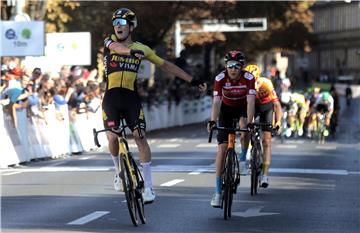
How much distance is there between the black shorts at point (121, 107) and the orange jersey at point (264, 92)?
486cm

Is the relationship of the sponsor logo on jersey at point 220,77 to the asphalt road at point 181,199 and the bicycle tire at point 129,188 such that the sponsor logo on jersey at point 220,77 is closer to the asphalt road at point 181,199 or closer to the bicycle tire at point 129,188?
the asphalt road at point 181,199

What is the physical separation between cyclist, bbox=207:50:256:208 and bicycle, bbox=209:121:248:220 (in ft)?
0.37

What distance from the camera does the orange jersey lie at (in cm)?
1611

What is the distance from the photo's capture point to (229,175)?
1258cm

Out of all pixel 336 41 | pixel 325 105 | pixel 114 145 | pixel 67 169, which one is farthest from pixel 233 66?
pixel 336 41

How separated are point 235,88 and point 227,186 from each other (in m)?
1.31

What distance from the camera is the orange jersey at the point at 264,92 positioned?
16.1 metres

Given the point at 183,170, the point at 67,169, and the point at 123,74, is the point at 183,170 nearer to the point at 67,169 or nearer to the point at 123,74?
the point at 67,169

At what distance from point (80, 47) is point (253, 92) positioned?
26373 mm

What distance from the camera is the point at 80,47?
128 ft

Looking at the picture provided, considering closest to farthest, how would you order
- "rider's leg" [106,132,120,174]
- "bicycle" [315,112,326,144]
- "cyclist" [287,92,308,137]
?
"rider's leg" [106,132,120,174] < "bicycle" [315,112,326,144] < "cyclist" [287,92,308,137]

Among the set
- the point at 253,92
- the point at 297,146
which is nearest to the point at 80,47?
the point at 297,146

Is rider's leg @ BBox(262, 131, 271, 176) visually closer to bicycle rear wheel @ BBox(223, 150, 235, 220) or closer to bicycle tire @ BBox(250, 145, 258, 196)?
bicycle tire @ BBox(250, 145, 258, 196)

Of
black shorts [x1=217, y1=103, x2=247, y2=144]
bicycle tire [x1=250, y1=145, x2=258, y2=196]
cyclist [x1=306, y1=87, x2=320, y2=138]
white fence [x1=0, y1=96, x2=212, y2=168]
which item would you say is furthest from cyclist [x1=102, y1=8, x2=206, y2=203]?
cyclist [x1=306, y1=87, x2=320, y2=138]
